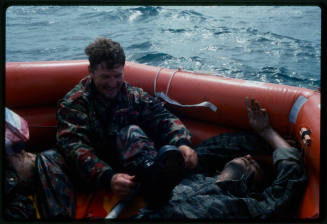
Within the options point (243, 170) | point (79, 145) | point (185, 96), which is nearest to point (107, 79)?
point (79, 145)

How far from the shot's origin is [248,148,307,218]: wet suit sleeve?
1342mm

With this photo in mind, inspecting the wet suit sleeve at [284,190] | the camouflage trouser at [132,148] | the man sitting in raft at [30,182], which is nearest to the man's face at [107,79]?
the camouflage trouser at [132,148]

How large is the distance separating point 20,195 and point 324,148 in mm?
1247

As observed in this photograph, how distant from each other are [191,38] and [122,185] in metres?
4.40

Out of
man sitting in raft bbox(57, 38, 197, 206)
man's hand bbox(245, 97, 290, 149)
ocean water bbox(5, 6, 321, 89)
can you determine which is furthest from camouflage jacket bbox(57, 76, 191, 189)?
ocean water bbox(5, 6, 321, 89)

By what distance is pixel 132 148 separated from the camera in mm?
1469

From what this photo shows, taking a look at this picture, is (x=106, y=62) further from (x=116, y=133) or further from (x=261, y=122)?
(x=261, y=122)

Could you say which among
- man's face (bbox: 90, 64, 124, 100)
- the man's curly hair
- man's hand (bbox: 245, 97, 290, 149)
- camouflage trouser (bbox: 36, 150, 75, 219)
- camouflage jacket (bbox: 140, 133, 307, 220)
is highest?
the man's curly hair

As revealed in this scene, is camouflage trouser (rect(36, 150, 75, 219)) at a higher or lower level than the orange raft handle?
lower

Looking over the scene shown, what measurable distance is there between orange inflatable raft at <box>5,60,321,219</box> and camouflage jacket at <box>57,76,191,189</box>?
0.32 metres

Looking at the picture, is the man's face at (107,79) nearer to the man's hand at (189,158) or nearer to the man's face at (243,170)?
the man's hand at (189,158)

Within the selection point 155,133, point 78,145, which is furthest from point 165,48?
point 78,145

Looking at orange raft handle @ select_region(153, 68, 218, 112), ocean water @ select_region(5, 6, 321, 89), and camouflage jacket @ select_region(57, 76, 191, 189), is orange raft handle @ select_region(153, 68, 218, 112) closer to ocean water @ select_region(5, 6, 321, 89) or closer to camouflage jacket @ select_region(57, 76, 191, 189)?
camouflage jacket @ select_region(57, 76, 191, 189)

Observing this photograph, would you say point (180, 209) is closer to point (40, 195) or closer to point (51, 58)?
point (40, 195)
